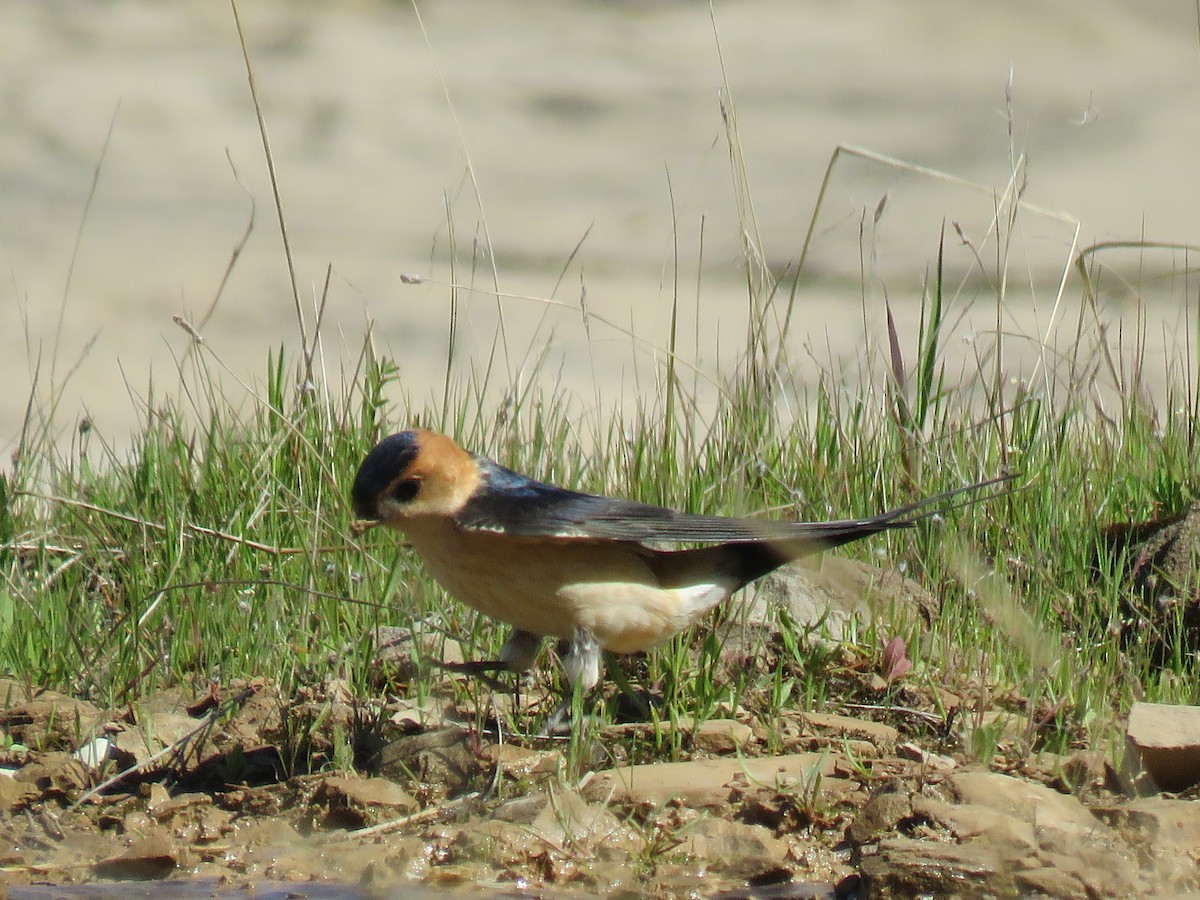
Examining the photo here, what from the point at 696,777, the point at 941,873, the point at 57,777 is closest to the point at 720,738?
the point at 696,777

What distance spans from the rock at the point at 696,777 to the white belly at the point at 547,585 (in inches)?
14.7

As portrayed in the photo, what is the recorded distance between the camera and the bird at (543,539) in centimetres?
412

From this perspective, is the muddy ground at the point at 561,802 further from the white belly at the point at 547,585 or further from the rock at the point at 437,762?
the white belly at the point at 547,585

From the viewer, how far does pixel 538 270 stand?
11391 millimetres

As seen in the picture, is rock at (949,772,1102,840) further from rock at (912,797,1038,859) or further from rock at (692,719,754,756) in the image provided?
rock at (692,719,754,756)

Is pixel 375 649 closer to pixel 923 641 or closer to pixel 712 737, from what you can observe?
pixel 712 737

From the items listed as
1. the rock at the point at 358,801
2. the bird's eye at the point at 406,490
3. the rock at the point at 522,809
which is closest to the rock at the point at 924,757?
the rock at the point at 522,809

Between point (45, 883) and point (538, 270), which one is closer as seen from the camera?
point (45, 883)

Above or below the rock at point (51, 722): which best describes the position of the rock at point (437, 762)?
below

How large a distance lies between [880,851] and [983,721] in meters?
0.86

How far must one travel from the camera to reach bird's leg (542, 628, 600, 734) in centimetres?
415

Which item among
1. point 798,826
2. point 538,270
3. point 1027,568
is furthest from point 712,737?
point 538,270

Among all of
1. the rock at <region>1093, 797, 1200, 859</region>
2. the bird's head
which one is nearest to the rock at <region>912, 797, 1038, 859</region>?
the rock at <region>1093, 797, 1200, 859</region>

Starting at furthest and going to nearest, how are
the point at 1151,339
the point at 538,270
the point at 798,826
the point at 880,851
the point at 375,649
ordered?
the point at 538,270, the point at 1151,339, the point at 375,649, the point at 798,826, the point at 880,851
